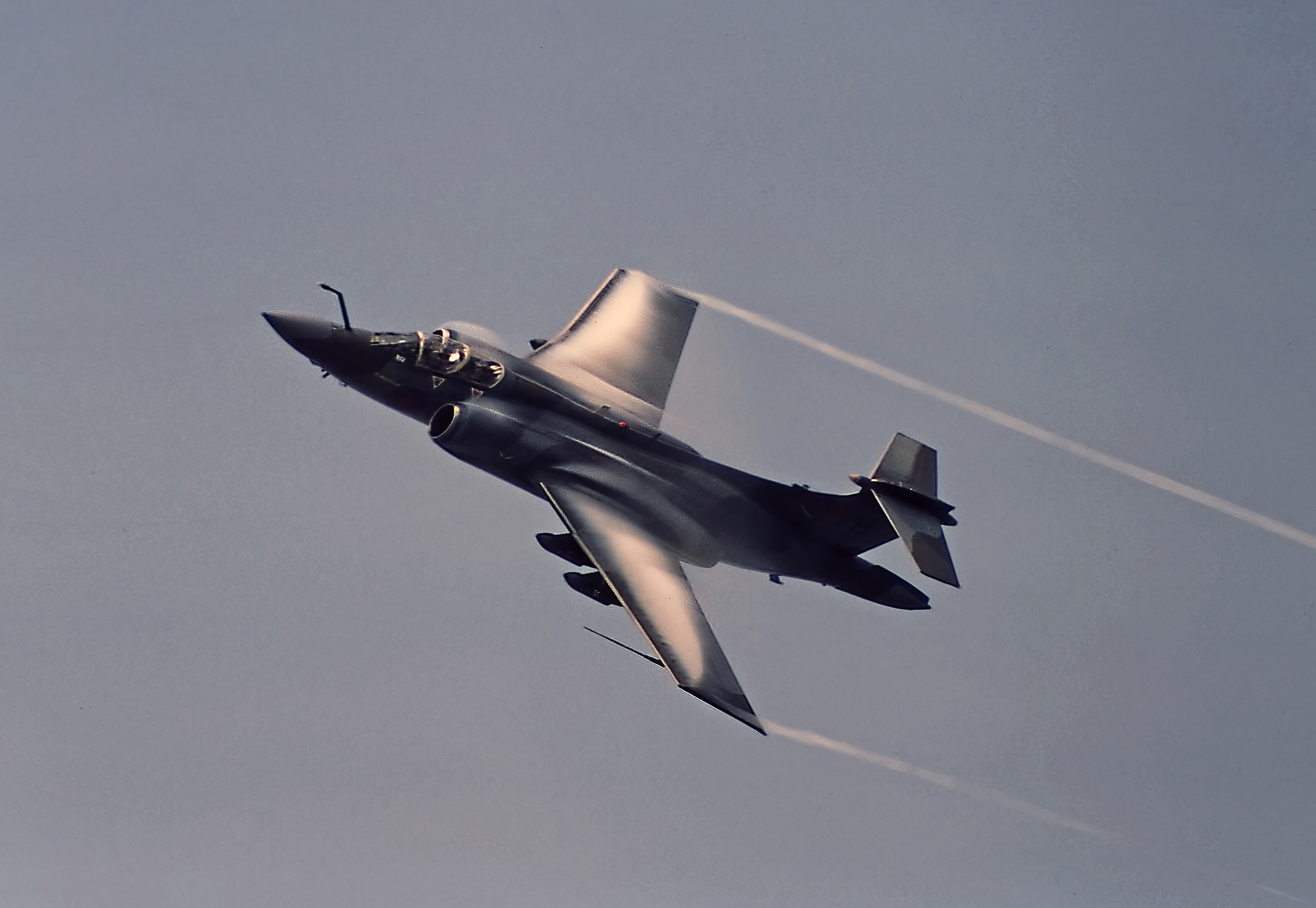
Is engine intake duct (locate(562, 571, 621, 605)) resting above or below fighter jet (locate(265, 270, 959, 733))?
below

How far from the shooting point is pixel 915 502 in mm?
39688

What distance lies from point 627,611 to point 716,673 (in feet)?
8.91

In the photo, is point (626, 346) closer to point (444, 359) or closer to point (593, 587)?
point (444, 359)

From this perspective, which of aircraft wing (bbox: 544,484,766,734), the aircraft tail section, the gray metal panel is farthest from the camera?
the aircraft tail section

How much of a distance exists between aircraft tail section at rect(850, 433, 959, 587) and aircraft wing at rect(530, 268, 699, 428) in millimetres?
6259

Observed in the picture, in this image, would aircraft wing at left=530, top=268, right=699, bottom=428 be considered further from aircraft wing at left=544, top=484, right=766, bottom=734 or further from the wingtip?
the wingtip

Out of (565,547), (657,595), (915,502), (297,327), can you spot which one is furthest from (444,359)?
(915,502)

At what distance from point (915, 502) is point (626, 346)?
9252 mm

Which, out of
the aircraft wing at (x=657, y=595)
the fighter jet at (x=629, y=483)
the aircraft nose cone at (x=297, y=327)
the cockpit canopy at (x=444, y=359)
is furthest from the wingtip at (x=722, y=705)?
the aircraft nose cone at (x=297, y=327)

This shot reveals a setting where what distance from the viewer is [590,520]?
3816 centimetres

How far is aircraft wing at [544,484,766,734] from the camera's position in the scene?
3506 cm

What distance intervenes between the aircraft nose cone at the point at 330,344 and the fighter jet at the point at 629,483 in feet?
0.11

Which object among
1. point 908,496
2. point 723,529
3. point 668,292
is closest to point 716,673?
point 723,529

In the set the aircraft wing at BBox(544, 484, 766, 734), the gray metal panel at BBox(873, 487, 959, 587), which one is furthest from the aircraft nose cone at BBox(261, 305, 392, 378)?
the gray metal panel at BBox(873, 487, 959, 587)
